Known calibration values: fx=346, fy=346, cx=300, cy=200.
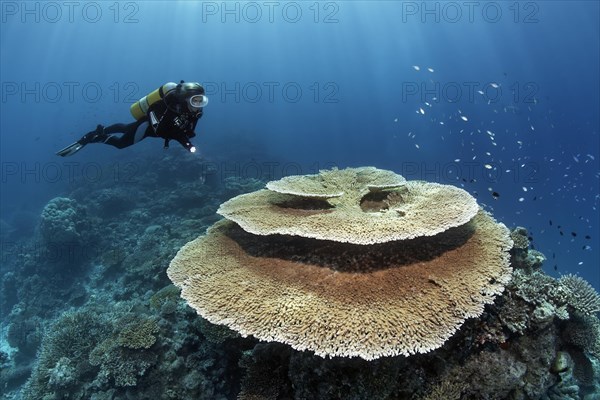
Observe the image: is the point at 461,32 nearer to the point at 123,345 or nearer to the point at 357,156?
the point at 357,156

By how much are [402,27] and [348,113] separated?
80.1ft

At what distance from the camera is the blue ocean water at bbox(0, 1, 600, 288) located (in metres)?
45.1

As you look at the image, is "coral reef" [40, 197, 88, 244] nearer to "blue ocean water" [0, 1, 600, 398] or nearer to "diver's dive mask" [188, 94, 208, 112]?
"blue ocean water" [0, 1, 600, 398]

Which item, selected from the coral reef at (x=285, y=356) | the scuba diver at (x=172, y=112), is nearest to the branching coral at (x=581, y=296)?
the coral reef at (x=285, y=356)

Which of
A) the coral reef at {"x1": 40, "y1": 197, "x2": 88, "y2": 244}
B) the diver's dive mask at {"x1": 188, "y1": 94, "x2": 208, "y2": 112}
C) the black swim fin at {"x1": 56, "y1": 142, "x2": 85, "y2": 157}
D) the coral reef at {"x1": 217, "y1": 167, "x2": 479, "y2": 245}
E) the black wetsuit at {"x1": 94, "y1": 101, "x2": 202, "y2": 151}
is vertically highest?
the diver's dive mask at {"x1": 188, "y1": 94, "x2": 208, "y2": 112}

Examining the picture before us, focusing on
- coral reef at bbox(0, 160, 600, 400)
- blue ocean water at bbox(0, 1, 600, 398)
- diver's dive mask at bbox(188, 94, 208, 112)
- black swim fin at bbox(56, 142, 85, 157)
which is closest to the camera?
coral reef at bbox(0, 160, 600, 400)

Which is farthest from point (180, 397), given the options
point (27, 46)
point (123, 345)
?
point (27, 46)

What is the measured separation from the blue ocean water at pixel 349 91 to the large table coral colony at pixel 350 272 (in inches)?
493

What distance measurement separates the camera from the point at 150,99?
288 inches

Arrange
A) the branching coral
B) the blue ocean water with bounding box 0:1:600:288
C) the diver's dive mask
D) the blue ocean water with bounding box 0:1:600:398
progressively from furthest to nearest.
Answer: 1. the blue ocean water with bounding box 0:1:600:288
2. the blue ocean water with bounding box 0:1:600:398
3. the diver's dive mask
4. the branching coral

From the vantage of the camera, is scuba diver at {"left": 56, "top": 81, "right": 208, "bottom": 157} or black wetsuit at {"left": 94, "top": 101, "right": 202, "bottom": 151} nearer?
scuba diver at {"left": 56, "top": 81, "right": 208, "bottom": 157}

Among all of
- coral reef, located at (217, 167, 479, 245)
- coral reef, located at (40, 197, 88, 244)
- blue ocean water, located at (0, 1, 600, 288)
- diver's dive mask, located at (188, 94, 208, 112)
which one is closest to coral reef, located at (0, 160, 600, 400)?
coral reef, located at (217, 167, 479, 245)

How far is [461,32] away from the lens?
3253 inches

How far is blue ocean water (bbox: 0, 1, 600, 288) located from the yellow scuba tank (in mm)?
13018
